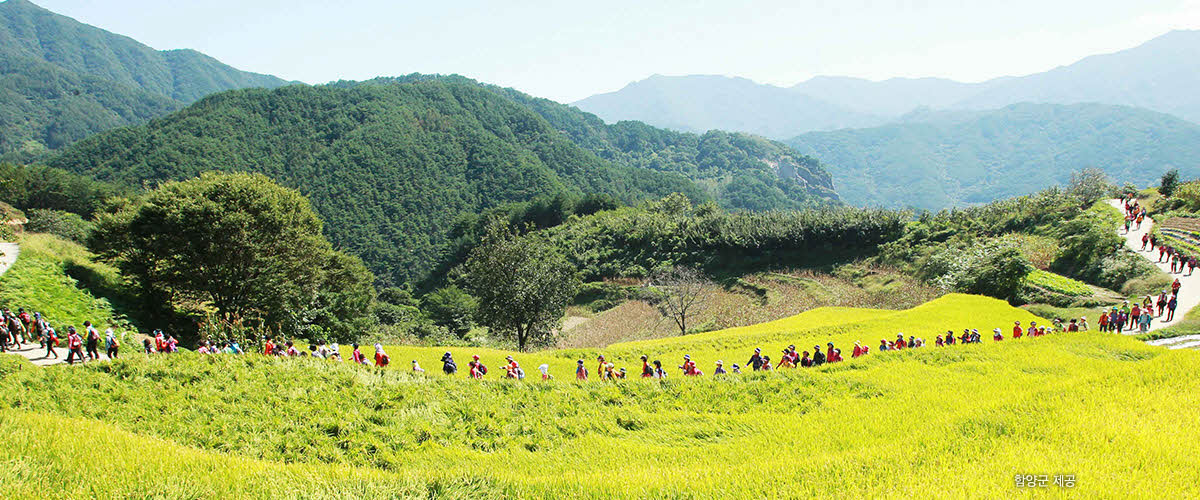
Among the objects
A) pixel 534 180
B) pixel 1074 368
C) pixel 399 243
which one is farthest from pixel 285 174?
pixel 1074 368

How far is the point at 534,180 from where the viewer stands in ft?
509

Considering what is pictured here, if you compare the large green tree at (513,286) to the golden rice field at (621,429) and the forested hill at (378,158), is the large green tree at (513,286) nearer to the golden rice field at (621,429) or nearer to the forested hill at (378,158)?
the golden rice field at (621,429)

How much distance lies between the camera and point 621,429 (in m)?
9.85

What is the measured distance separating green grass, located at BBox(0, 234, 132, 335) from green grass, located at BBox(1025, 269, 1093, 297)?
146 ft

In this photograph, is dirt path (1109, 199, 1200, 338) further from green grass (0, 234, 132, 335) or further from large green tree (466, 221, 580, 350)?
green grass (0, 234, 132, 335)

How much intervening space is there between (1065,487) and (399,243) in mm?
127774

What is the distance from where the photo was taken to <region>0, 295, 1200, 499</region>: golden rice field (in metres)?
5.70

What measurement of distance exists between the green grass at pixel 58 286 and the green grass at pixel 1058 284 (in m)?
44.5

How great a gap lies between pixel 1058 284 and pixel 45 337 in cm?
4460

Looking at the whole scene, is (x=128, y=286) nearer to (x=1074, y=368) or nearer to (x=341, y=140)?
(x=1074, y=368)

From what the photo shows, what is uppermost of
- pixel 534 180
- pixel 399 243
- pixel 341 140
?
pixel 341 140

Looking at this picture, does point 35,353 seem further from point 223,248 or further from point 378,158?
point 378,158

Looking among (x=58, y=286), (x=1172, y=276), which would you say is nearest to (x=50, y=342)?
(x=58, y=286)

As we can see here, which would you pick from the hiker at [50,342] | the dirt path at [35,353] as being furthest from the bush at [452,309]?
the hiker at [50,342]
